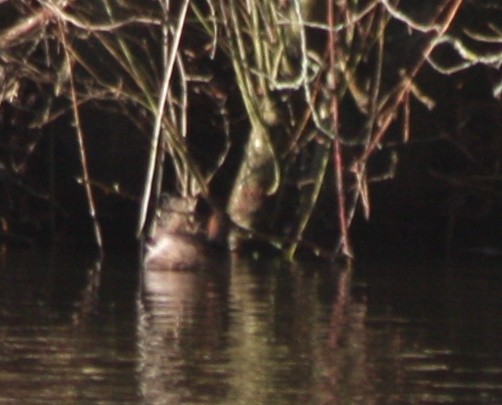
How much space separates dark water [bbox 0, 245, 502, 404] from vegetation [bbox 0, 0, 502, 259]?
25.9 inches

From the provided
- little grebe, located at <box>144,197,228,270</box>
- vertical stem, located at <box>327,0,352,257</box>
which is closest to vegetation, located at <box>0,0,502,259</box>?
vertical stem, located at <box>327,0,352,257</box>

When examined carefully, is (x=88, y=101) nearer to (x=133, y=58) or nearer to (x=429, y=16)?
(x=133, y=58)

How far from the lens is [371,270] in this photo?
1134 centimetres

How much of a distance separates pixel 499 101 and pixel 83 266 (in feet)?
10.5

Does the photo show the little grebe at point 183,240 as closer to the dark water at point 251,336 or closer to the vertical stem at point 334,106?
the dark water at point 251,336

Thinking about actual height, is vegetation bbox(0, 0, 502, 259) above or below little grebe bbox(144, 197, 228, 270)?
above

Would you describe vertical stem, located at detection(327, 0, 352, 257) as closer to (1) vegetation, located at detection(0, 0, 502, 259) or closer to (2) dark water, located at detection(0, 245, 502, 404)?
(1) vegetation, located at detection(0, 0, 502, 259)

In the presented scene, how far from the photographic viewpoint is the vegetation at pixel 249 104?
37.1 feet

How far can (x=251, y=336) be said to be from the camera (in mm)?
7836

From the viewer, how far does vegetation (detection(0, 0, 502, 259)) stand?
37.1ft

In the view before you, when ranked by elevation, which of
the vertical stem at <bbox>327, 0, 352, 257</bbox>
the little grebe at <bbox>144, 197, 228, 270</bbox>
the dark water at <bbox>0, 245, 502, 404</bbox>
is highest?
the vertical stem at <bbox>327, 0, 352, 257</bbox>

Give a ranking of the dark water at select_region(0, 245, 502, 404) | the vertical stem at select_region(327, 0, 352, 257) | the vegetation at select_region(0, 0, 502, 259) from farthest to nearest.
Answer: the vegetation at select_region(0, 0, 502, 259) → the vertical stem at select_region(327, 0, 352, 257) → the dark water at select_region(0, 245, 502, 404)

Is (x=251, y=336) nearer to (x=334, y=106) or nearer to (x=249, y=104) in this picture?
(x=334, y=106)

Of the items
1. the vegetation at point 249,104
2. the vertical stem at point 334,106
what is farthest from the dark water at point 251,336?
the vegetation at point 249,104
